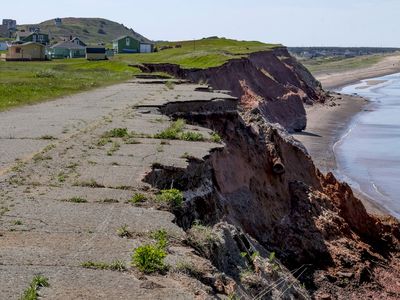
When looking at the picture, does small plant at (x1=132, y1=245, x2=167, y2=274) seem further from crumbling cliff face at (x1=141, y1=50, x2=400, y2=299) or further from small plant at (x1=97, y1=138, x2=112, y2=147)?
small plant at (x1=97, y1=138, x2=112, y2=147)

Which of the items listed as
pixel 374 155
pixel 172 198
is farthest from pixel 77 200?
pixel 374 155

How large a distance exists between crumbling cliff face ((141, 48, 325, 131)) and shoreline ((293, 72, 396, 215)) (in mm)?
1646

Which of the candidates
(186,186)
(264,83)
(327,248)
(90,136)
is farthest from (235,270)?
(264,83)

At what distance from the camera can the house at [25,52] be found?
65.1 metres

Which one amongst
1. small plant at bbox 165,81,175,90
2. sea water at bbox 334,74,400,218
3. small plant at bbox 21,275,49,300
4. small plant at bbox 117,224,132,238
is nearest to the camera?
small plant at bbox 21,275,49,300

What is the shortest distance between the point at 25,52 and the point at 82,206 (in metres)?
61.5

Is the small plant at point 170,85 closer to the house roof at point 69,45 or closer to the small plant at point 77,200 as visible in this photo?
the small plant at point 77,200

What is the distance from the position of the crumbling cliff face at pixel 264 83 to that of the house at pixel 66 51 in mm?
30357

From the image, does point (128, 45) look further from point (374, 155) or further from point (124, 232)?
point (124, 232)

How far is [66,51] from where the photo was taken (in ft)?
279

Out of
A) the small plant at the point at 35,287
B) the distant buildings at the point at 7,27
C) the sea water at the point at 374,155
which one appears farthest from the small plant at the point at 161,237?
the distant buildings at the point at 7,27

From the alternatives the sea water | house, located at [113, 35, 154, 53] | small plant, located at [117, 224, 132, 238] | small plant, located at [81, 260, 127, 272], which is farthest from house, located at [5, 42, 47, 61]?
small plant, located at [81, 260, 127, 272]

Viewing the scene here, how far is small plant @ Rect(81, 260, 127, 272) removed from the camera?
6.42m

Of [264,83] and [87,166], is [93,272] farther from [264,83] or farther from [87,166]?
[264,83]
